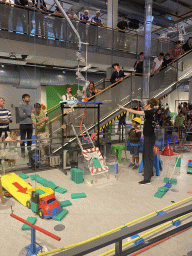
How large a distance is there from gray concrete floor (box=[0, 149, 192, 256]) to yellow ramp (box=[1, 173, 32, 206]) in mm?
109

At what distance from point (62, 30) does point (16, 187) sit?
231 inches

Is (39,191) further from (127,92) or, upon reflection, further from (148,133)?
(127,92)

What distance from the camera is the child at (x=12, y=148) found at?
4.63 metres

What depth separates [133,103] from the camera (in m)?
6.89

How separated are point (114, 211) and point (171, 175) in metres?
2.21

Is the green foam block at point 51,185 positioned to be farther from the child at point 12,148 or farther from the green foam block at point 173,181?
the green foam block at point 173,181

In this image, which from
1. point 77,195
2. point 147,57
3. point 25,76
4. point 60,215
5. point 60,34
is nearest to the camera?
point 60,215

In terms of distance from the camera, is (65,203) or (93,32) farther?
(93,32)

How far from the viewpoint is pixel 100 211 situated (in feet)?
10.7

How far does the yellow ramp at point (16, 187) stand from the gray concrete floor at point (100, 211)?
0.36 ft

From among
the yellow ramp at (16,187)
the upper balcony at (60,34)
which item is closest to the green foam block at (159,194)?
the yellow ramp at (16,187)

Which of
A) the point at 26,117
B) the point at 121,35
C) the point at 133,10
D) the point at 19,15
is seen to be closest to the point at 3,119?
the point at 26,117

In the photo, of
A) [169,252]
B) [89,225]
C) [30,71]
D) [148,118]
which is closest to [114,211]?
[89,225]

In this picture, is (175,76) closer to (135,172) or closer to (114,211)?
(135,172)
